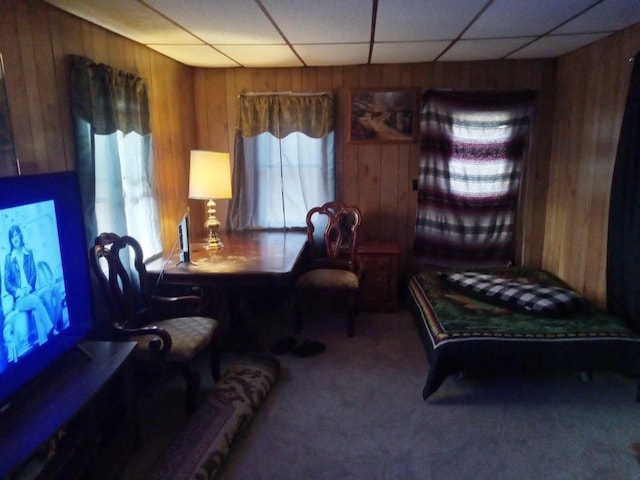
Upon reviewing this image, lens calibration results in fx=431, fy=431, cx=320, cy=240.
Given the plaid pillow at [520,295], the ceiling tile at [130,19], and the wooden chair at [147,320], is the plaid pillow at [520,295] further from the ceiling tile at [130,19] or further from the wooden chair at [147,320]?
the ceiling tile at [130,19]

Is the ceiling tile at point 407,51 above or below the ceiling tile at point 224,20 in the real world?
above

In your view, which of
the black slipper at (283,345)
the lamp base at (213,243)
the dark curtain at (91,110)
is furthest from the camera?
the lamp base at (213,243)

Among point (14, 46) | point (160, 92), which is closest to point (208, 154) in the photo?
point (160, 92)

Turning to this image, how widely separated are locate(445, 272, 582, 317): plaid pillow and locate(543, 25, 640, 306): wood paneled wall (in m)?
0.44

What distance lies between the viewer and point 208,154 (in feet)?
10.3

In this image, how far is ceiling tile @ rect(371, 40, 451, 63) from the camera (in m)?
3.17

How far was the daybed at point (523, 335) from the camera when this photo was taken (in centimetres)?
246

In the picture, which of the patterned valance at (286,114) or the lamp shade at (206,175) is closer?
the lamp shade at (206,175)

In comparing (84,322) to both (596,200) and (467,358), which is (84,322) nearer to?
(467,358)

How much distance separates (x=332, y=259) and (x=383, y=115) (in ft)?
4.64

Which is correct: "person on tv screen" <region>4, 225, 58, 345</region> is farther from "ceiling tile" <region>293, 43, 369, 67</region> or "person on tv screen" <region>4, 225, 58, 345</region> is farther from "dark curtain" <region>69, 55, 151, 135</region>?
"ceiling tile" <region>293, 43, 369, 67</region>

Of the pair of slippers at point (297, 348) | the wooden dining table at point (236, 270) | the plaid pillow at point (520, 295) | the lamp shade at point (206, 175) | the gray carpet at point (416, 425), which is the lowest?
the gray carpet at point (416, 425)

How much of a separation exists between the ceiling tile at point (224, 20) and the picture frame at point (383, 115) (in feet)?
3.76

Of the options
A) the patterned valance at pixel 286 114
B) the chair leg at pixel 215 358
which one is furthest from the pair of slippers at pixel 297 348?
the patterned valance at pixel 286 114
